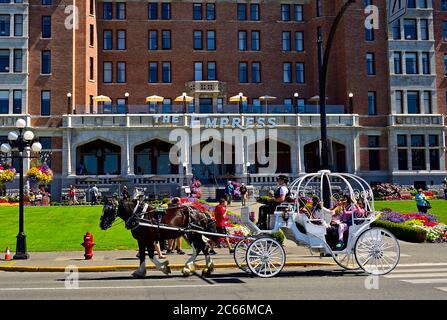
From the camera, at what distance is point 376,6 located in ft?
177

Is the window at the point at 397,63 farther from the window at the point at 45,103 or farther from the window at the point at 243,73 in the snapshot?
the window at the point at 45,103

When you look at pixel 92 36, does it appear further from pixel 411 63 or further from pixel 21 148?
pixel 21 148

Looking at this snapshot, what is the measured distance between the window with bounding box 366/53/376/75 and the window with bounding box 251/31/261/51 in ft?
38.5

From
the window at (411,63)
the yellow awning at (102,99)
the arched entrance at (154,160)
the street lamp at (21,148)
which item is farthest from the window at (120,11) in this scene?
the street lamp at (21,148)

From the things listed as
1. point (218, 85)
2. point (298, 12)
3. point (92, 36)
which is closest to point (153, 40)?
point (92, 36)

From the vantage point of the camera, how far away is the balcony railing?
52.1 meters

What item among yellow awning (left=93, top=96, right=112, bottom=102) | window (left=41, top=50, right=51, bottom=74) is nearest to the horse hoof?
yellow awning (left=93, top=96, right=112, bottom=102)

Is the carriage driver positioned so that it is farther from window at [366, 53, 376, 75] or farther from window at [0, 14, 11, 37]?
window at [0, 14, 11, 37]

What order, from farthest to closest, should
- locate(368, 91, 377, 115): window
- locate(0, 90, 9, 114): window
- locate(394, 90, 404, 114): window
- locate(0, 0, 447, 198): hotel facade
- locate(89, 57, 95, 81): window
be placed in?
locate(89, 57, 95, 81): window → locate(368, 91, 377, 115): window → locate(394, 90, 404, 114): window → locate(0, 90, 9, 114): window → locate(0, 0, 447, 198): hotel facade

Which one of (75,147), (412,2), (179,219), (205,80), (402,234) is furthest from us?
(205,80)

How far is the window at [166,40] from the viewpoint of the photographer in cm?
5712
